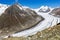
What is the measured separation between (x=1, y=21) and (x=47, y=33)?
1428cm

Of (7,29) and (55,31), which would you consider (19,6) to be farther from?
(55,31)

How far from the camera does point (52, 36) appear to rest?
30.9ft

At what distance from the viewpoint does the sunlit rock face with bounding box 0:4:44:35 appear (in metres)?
23.4

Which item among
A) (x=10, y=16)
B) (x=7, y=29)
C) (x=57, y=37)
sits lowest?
(x=57, y=37)

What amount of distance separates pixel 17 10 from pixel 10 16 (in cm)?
126

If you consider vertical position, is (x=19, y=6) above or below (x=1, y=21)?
above

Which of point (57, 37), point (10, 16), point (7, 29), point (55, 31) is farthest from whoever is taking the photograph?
point (10, 16)

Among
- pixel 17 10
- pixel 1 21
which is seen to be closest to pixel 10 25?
pixel 1 21

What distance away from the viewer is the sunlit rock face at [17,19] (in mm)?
23378

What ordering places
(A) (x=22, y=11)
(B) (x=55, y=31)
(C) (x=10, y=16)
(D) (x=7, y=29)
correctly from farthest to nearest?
(A) (x=22, y=11), (C) (x=10, y=16), (D) (x=7, y=29), (B) (x=55, y=31)

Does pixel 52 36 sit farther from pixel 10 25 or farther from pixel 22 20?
pixel 22 20

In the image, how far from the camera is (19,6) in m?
26.7

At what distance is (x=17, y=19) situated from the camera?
83.5 ft

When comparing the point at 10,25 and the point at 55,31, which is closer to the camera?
the point at 55,31
